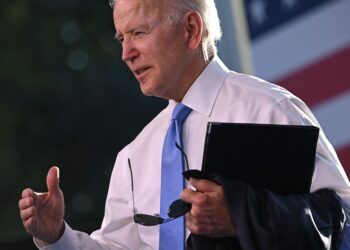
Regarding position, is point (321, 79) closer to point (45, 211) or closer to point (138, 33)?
point (138, 33)

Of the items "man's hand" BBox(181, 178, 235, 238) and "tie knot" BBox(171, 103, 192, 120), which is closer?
"man's hand" BBox(181, 178, 235, 238)

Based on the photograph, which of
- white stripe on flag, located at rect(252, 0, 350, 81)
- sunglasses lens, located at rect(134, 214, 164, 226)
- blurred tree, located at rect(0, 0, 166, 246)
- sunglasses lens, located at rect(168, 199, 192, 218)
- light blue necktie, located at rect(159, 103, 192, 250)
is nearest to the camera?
sunglasses lens, located at rect(168, 199, 192, 218)

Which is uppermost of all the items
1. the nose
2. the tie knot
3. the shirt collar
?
the nose

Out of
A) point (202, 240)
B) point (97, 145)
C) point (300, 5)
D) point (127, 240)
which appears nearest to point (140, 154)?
point (127, 240)

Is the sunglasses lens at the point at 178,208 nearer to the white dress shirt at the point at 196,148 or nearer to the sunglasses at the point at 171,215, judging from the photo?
the sunglasses at the point at 171,215

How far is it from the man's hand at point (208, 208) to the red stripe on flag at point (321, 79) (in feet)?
4.35

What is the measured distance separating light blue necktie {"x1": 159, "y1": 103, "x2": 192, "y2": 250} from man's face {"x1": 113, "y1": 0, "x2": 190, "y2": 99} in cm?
7

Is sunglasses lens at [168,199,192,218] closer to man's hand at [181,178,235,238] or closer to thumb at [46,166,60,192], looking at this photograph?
man's hand at [181,178,235,238]

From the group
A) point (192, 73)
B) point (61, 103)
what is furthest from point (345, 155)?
point (61, 103)

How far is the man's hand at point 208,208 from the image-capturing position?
2137 millimetres

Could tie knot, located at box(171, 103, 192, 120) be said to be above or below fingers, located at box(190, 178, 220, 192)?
above

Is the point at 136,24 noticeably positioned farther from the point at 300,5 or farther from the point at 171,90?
the point at 300,5

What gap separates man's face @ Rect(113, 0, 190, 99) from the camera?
98.7 inches

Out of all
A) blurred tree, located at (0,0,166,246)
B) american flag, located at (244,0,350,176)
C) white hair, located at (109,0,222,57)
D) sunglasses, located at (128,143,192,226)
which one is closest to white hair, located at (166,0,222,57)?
white hair, located at (109,0,222,57)
